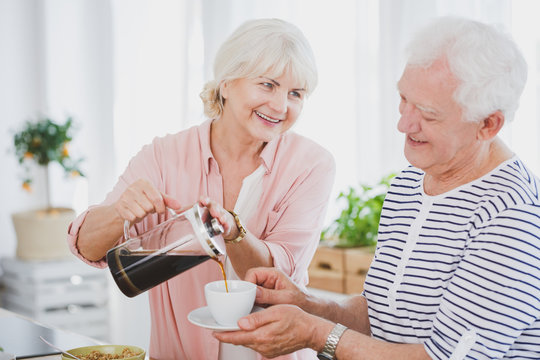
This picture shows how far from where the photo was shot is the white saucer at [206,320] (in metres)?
1.46

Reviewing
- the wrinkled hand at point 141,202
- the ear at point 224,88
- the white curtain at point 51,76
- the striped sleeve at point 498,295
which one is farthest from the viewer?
the white curtain at point 51,76

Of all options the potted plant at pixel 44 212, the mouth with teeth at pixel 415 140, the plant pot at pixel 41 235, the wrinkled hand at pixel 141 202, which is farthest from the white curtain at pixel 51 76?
the mouth with teeth at pixel 415 140

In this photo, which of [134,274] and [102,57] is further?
[102,57]

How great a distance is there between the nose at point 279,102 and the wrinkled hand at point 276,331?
63 centimetres

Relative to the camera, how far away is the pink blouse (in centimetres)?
204

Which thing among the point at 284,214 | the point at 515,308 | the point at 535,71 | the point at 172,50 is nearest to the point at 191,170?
the point at 284,214

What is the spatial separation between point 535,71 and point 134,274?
1.88 meters

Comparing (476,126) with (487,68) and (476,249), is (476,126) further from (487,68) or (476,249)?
(476,249)

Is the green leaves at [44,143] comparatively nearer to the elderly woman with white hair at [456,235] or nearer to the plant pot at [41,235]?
the plant pot at [41,235]

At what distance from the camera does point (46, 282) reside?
14.0 feet

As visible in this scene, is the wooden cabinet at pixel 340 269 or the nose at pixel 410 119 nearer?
the nose at pixel 410 119

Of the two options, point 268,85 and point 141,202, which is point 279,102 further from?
point 141,202

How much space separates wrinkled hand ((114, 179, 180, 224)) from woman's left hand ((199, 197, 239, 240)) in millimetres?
129

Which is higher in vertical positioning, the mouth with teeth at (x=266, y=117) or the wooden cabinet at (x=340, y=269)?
the mouth with teeth at (x=266, y=117)
